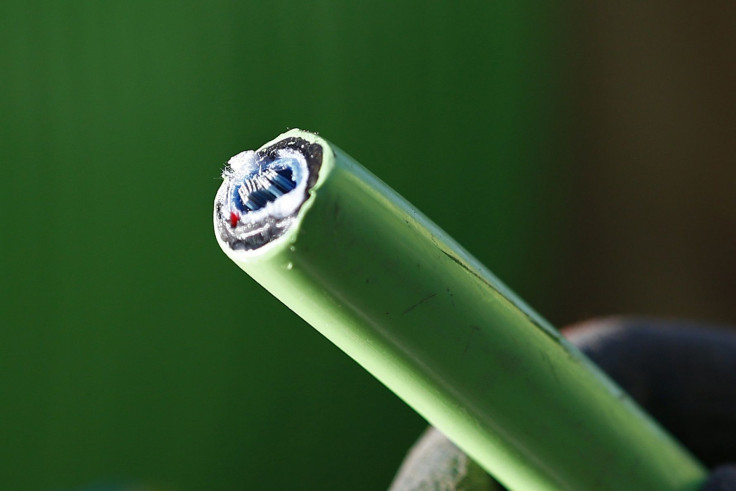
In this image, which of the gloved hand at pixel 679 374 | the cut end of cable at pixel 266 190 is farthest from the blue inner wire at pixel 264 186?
the gloved hand at pixel 679 374

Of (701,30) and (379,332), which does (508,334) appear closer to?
(379,332)

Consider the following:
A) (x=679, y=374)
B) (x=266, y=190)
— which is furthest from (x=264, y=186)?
(x=679, y=374)

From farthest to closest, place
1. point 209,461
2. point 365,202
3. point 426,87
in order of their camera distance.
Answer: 1. point 426,87
2. point 209,461
3. point 365,202

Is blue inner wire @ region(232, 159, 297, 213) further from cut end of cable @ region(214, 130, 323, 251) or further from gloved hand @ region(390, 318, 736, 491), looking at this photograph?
gloved hand @ region(390, 318, 736, 491)

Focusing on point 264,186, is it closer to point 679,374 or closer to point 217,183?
point 679,374

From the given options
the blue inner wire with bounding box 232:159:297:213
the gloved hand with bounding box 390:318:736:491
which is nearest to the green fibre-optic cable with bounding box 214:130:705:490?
the blue inner wire with bounding box 232:159:297:213

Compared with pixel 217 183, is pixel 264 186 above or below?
below

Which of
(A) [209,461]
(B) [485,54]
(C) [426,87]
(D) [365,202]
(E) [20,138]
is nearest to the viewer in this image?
(D) [365,202]

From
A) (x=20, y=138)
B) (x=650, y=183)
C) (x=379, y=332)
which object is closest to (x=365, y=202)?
(x=379, y=332)
